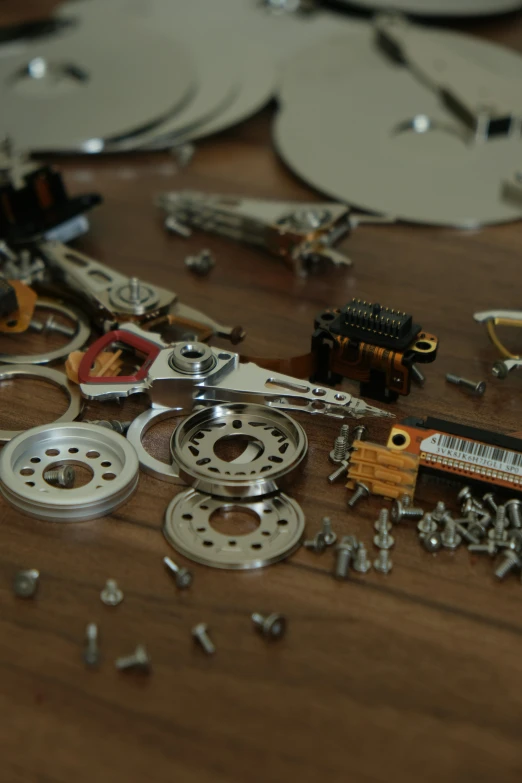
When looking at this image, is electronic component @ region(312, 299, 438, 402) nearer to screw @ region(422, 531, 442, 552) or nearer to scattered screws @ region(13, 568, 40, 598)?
screw @ region(422, 531, 442, 552)

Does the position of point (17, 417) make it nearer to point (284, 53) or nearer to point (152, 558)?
point (152, 558)

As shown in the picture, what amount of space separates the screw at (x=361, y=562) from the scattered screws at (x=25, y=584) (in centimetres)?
31

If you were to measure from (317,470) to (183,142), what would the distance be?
85cm

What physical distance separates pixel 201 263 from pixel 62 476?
483 millimetres

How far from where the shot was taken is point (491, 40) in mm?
1958

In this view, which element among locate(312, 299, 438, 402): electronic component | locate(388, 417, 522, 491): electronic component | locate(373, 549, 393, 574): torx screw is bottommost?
locate(373, 549, 393, 574): torx screw

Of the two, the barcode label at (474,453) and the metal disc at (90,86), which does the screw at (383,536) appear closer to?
the barcode label at (474,453)

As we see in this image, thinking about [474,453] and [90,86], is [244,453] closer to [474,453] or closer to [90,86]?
[474,453]

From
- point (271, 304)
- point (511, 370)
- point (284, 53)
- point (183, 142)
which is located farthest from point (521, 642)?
point (284, 53)

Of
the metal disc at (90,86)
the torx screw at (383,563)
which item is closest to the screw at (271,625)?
the torx screw at (383,563)

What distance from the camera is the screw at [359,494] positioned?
37.9 inches

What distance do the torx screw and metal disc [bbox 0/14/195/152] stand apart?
3.25ft

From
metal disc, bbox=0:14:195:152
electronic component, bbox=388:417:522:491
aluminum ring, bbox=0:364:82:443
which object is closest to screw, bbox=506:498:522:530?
electronic component, bbox=388:417:522:491

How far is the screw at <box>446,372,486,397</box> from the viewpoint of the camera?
1.11m
